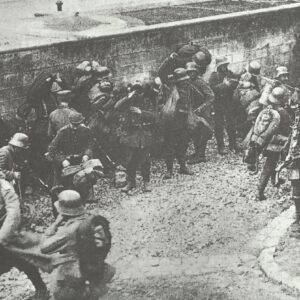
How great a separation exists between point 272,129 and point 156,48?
429 cm

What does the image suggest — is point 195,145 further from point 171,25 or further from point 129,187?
point 171,25

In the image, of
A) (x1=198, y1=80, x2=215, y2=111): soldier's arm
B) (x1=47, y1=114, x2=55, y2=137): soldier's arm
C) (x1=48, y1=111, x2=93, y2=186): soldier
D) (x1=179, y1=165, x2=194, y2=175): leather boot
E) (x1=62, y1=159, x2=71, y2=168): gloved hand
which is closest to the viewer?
(x1=62, y1=159, x2=71, y2=168): gloved hand

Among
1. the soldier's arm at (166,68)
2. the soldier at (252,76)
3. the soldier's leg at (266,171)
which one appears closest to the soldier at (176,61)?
the soldier's arm at (166,68)

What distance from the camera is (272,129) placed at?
37.3 ft

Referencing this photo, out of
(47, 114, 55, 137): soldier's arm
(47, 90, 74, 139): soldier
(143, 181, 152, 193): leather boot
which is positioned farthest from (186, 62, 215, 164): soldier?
(47, 114, 55, 137): soldier's arm

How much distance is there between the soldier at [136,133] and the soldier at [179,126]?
55 cm

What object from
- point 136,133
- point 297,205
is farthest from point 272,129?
point 136,133

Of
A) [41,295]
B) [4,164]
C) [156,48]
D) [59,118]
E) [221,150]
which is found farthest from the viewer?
[156,48]

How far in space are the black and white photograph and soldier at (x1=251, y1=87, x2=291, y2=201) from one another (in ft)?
0.08

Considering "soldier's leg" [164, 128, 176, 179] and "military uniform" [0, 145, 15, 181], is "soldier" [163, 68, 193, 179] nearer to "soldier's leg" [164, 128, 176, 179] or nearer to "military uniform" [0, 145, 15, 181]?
"soldier's leg" [164, 128, 176, 179]

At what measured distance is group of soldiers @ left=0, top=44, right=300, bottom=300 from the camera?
10.1m

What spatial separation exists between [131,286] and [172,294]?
59 cm

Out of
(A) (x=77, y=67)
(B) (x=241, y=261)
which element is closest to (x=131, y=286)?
(B) (x=241, y=261)

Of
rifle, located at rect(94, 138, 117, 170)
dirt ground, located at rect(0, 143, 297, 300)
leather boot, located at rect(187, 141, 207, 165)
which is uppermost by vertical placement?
rifle, located at rect(94, 138, 117, 170)
